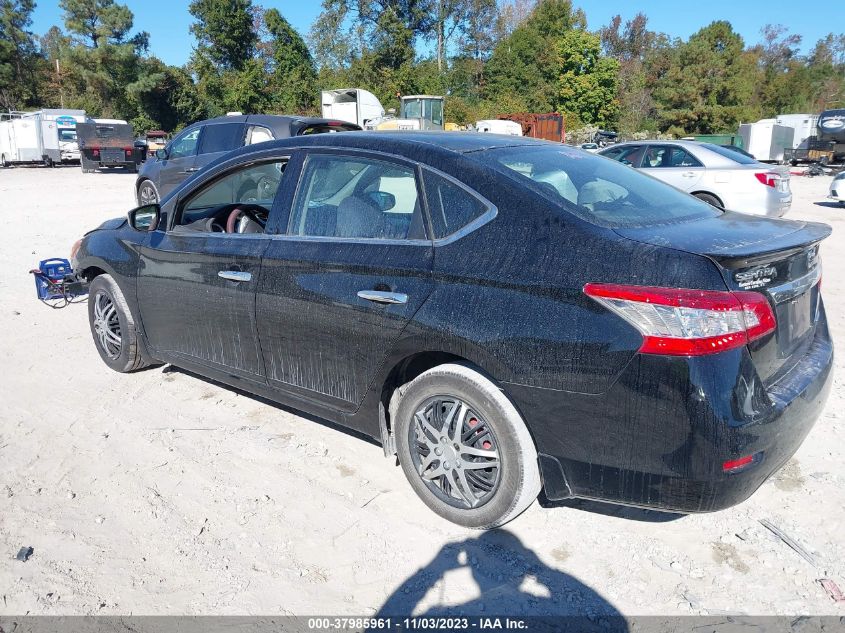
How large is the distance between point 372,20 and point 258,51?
34.9 feet

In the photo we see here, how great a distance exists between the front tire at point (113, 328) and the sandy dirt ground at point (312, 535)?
521 millimetres

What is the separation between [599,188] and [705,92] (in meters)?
51.9

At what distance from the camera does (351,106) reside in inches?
1163

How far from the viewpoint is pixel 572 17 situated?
6034 cm

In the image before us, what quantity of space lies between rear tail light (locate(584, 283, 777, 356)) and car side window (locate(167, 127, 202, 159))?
37.9 feet

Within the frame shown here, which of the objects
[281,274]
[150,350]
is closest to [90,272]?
[150,350]

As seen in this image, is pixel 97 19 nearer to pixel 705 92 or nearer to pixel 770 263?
pixel 705 92

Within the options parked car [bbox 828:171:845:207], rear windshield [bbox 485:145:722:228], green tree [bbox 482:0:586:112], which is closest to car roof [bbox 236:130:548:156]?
rear windshield [bbox 485:145:722:228]

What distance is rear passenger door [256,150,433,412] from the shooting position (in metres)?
3.06

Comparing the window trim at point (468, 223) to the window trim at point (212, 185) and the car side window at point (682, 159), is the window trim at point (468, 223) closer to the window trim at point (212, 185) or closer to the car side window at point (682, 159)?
the window trim at point (212, 185)

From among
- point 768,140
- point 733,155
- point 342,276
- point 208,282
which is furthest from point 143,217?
point 768,140

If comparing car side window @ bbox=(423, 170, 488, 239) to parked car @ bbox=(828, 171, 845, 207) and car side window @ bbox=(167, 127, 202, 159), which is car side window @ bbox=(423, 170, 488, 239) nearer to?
car side window @ bbox=(167, 127, 202, 159)

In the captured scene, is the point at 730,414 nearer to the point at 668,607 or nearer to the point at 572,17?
the point at 668,607

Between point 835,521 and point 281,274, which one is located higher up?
point 281,274
